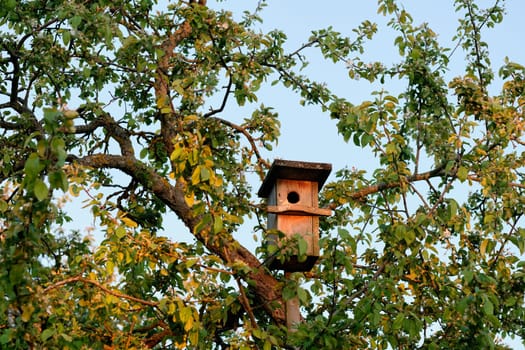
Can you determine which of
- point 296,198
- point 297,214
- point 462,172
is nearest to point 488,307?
point 462,172

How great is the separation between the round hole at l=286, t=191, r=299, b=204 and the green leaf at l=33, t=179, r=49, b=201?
3.84 m

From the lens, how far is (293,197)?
329 inches

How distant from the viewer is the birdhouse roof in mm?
8203

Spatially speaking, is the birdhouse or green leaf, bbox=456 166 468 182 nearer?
green leaf, bbox=456 166 468 182

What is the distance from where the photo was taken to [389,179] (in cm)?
748

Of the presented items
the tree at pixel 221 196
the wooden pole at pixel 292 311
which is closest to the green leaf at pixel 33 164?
the tree at pixel 221 196

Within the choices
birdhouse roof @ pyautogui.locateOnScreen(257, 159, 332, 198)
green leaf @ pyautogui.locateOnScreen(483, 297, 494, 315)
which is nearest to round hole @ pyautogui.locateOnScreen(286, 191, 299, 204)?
birdhouse roof @ pyautogui.locateOnScreen(257, 159, 332, 198)

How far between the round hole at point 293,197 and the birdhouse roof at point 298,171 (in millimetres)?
149

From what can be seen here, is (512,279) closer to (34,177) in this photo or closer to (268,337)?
(268,337)

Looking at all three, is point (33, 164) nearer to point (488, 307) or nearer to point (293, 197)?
point (488, 307)

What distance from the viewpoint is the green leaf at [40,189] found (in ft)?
15.6

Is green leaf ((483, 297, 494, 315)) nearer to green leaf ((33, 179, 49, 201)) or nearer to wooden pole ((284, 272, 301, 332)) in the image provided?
wooden pole ((284, 272, 301, 332))

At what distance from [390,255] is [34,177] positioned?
10.9 ft

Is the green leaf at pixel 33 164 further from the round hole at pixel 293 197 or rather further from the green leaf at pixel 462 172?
the round hole at pixel 293 197
